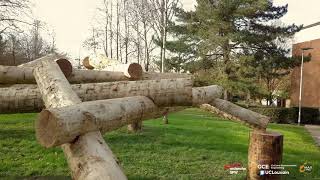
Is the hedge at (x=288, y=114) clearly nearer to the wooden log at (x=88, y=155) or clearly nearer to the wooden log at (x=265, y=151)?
the wooden log at (x=265, y=151)

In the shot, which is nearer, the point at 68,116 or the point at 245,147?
the point at 68,116

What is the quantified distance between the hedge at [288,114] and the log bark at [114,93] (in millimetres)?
26827

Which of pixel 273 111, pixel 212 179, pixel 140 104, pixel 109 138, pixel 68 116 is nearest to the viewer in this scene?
pixel 68 116

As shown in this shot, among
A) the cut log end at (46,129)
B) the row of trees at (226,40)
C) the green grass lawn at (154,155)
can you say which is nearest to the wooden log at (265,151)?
the green grass lawn at (154,155)

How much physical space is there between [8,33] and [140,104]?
68.4 feet

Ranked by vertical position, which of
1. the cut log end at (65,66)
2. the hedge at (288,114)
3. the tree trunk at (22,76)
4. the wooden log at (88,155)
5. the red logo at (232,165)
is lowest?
the hedge at (288,114)

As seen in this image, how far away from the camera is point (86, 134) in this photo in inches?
120

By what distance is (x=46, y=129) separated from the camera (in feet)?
9.49

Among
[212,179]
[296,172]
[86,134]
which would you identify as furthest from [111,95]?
[296,172]

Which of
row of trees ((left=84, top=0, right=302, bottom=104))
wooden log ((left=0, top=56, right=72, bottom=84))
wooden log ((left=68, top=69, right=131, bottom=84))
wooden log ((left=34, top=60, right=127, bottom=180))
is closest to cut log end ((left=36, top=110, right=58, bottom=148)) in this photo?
wooden log ((left=34, top=60, right=127, bottom=180))

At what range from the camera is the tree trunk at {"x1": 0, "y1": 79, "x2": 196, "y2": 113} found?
441cm

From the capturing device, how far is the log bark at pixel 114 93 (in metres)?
4.41

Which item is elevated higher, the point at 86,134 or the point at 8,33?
the point at 8,33

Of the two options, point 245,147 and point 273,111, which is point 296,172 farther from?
point 273,111
